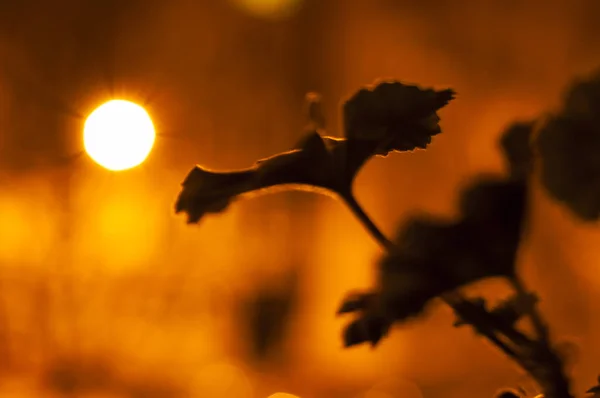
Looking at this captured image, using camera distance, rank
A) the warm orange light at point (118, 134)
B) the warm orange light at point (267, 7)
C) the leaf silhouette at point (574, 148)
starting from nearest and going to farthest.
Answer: the leaf silhouette at point (574, 148) → the warm orange light at point (118, 134) → the warm orange light at point (267, 7)

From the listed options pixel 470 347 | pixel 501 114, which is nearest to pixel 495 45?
pixel 501 114

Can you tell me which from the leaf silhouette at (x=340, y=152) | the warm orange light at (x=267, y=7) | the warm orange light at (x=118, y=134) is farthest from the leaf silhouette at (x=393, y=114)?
the warm orange light at (x=267, y=7)

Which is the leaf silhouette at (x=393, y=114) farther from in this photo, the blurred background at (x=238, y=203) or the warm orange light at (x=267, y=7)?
the warm orange light at (x=267, y=7)

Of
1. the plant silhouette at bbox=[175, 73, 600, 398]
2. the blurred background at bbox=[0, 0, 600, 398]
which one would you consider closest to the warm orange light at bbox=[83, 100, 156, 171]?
the blurred background at bbox=[0, 0, 600, 398]

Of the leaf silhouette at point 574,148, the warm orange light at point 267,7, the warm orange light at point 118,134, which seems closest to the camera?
the leaf silhouette at point 574,148

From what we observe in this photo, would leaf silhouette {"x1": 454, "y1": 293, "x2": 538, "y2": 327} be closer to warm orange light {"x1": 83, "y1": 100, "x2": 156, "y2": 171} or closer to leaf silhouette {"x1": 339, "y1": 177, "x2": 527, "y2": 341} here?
leaf silhouette {"x1": 339, "y1": 177, "x2": 527, "y2": 341}

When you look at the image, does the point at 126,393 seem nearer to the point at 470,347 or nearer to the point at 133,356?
the point at 133,356

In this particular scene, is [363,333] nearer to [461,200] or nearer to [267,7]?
[461,200]

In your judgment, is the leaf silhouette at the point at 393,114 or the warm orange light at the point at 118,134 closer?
the leaf silhouette at the point at 393,114

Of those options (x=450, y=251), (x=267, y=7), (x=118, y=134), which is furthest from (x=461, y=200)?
(x=267, y=7)
